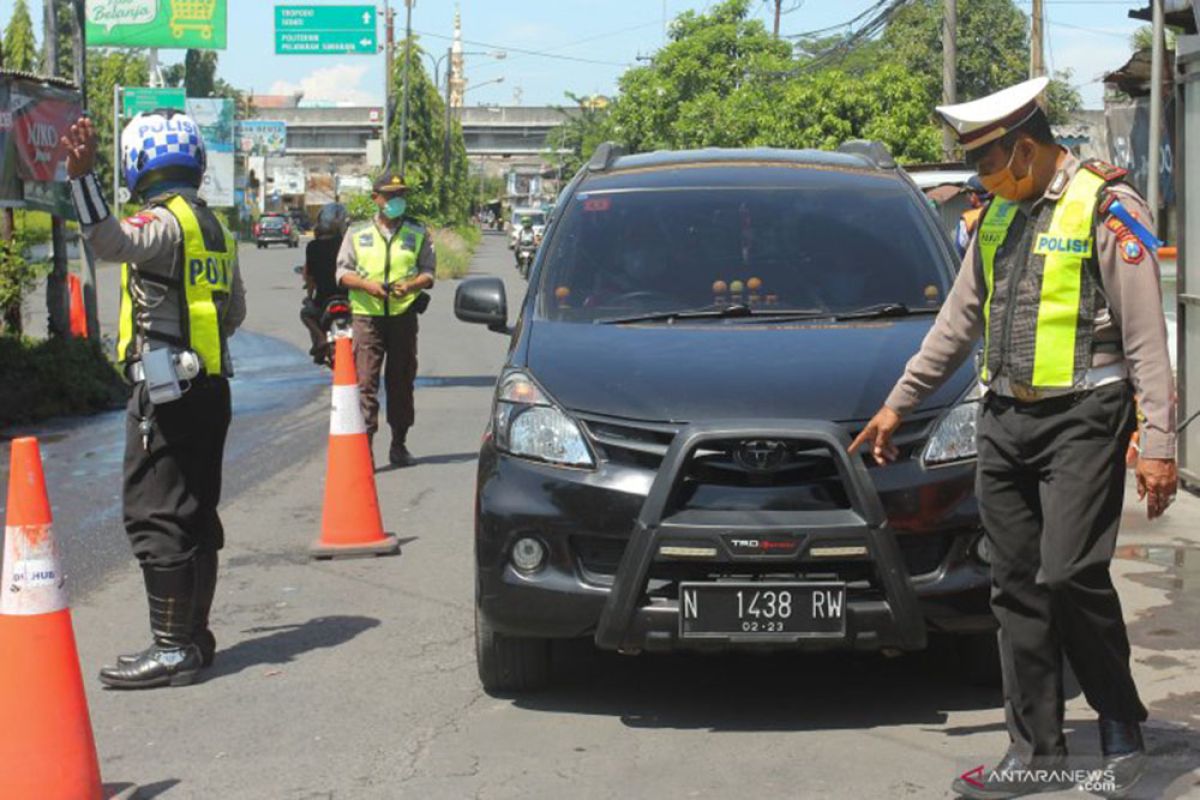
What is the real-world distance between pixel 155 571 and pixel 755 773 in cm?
246

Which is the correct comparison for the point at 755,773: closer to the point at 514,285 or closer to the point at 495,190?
the point at 514,285

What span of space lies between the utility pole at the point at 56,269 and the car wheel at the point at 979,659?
12787 mm

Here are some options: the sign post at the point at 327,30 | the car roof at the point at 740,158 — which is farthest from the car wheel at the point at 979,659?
the sign post at the point at 327,30

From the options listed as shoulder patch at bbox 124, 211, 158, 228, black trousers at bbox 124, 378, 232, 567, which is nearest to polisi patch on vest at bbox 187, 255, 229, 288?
shoulder patch at bbox 124, 211, 158, 228

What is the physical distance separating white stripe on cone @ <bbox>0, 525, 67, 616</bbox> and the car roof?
10.4ft

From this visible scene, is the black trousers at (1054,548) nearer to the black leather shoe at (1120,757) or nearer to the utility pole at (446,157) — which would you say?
the black leather shoe at (1120,757)

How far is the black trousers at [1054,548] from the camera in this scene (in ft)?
16.0

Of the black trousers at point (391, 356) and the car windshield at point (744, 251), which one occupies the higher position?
the car windshield at point (744, 251)

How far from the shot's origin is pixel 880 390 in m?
5.95

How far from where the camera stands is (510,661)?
6367mm

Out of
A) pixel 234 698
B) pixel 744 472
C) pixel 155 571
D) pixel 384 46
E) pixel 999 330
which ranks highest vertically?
pixel 384 46

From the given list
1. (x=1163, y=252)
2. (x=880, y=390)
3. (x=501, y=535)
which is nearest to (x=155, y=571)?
(x=501, y=535)

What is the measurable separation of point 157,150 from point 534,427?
1868mm

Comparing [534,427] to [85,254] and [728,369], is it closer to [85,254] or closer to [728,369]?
[728,369]
